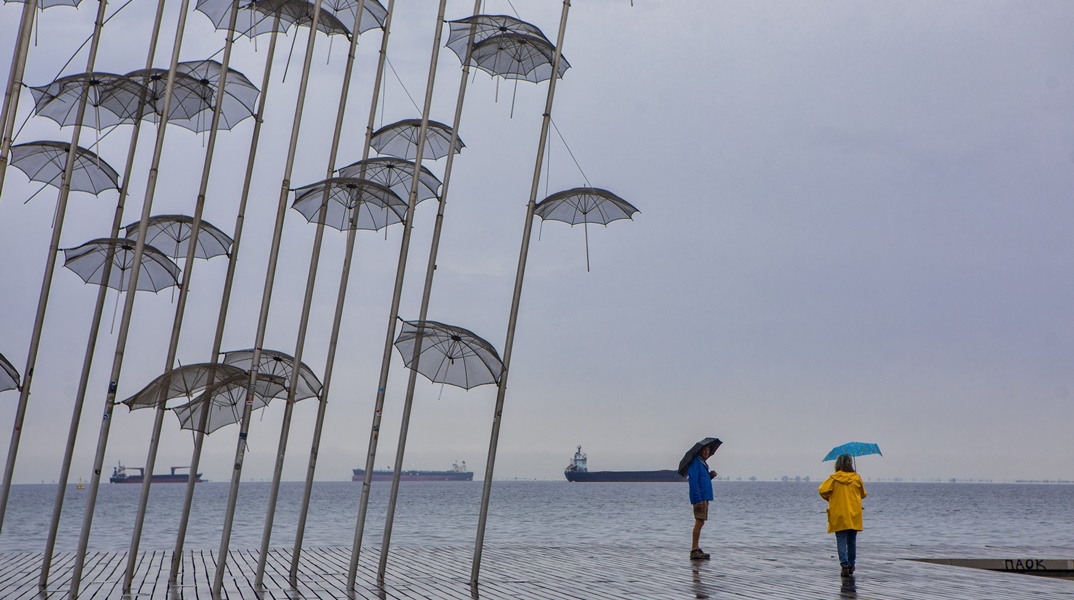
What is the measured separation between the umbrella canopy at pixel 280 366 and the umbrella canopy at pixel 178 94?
11.2 feet

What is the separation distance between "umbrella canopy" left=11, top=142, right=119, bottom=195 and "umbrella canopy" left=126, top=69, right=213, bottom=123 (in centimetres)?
117

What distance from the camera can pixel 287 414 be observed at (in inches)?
478

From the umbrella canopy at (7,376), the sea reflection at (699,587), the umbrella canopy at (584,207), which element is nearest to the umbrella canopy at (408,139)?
the umbrella canopy at (584,207)

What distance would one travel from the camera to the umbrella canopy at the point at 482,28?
12.7 m

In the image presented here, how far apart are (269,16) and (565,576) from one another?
9.12 meters

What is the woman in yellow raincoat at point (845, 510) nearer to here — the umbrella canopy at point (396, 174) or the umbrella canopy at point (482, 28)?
the umbrella canopy at point (396, 174)

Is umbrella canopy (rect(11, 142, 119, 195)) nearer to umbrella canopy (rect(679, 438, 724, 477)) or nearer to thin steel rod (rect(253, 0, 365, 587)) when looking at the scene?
thin steel rod (rect(253, 0, 365, 587))

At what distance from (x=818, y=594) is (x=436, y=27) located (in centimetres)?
872

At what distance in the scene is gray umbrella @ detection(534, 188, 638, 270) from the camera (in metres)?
13.1

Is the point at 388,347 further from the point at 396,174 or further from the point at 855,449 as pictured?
the point at 855,449

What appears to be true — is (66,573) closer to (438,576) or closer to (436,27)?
Result: (438,576)

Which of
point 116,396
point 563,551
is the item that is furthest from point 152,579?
point 563,551

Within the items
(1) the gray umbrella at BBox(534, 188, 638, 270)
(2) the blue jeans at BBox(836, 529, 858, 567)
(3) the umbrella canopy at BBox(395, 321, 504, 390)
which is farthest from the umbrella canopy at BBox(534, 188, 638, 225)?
(2) the blue jeans at BBox(836, 529, 858, 567)

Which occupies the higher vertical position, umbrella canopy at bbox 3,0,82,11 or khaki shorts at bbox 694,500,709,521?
umbrella canopy at bbox 3,0,82,11
